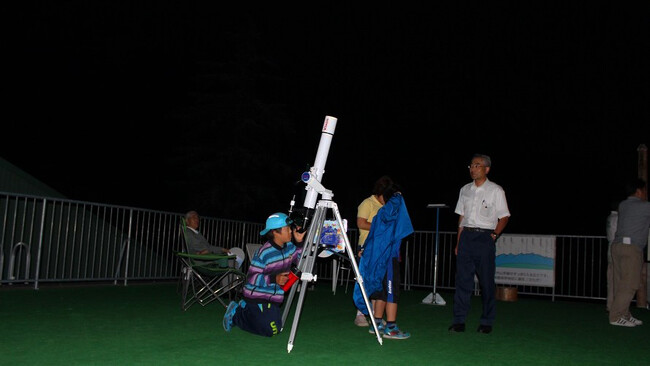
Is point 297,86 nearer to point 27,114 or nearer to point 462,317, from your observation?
point 27,114

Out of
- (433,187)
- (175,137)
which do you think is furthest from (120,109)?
(433,187)

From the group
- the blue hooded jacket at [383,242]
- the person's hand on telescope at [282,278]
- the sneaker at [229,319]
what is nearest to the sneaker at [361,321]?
the blue hooded jacket at [383,242]

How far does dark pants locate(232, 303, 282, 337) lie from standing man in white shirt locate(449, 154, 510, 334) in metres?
1.79

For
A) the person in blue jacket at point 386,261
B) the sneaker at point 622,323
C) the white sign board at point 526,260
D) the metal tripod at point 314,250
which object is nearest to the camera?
the metal tripod at point 314,250

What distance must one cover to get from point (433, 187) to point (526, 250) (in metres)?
27.5

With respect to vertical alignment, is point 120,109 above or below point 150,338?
above

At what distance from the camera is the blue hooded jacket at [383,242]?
4953 mm

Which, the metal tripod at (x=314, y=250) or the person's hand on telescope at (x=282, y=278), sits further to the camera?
the person's hand on telescope at (x=282, y=278)

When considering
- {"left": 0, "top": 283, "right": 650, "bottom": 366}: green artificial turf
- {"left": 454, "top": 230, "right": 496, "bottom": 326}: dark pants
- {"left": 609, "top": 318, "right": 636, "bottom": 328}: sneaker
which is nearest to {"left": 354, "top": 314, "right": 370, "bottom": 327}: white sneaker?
{"left": 0, "top": 283, "right": 650, "bottom": 366}: green artificial turf

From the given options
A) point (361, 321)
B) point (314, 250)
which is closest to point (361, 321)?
point (361, 321)

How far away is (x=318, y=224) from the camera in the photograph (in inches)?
172

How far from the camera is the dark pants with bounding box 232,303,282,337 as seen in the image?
15.2ft

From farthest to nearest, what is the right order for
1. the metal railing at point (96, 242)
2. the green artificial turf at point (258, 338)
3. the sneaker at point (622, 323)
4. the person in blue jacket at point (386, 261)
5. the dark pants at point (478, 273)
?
1. the metal railing at point (96, 242)
2. the sneaker at point (622, 323)
3. the dark pants at point (478, 273)
4. the person in blue jacket at point (386, 261)
5. the green artificial turf at point (258, 338)

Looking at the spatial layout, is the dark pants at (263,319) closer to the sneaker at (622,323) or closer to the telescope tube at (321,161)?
the telescope tube at (321,161)
